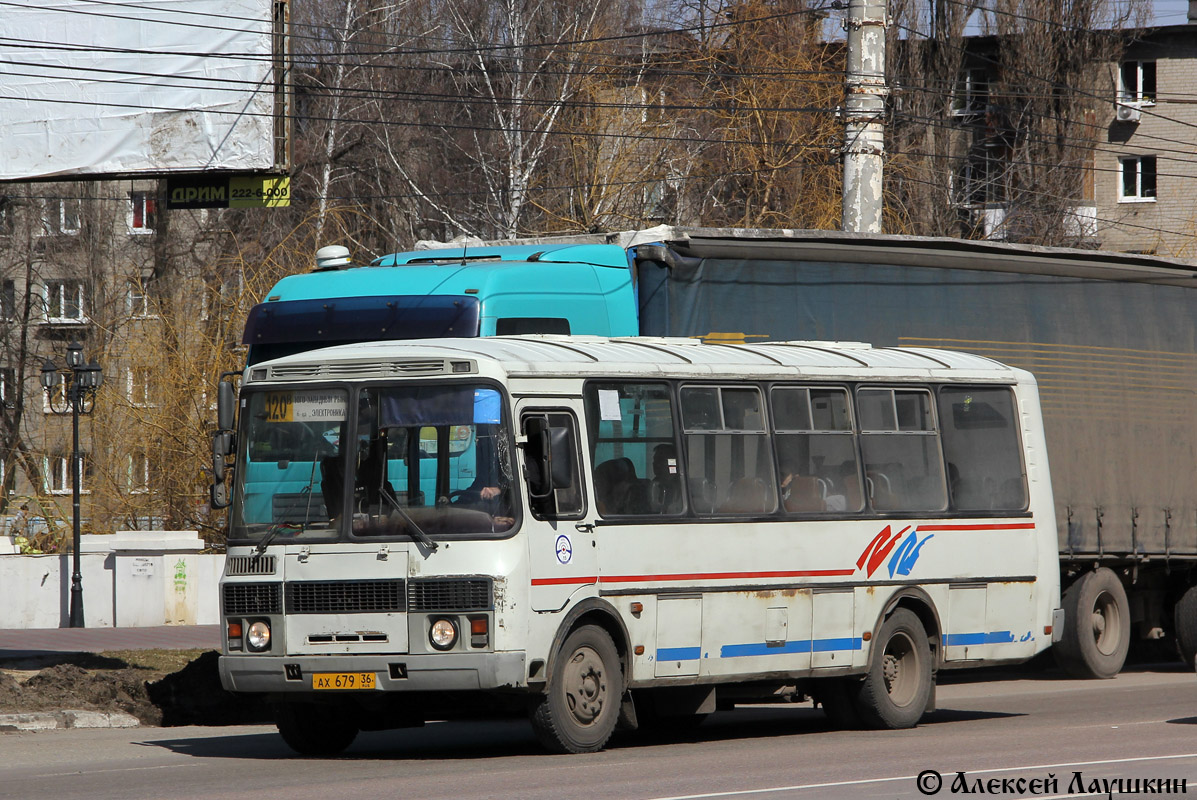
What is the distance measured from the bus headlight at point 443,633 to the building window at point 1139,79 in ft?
158

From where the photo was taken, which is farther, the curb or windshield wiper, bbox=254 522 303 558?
the curb

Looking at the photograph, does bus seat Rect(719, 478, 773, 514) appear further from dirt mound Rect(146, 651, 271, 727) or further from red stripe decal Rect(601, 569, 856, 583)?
dirt mound Rect(146, 651, 271, 727)

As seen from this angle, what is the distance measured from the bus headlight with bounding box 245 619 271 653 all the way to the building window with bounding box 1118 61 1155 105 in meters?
48.3

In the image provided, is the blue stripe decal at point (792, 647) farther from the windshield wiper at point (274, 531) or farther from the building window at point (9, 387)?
the building window at point (9, 387)

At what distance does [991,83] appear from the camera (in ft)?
153

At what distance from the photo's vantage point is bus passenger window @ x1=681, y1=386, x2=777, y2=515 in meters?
12.1

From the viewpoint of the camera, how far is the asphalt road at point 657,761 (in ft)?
31.1

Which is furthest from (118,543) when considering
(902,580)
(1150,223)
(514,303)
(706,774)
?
(1150,223)

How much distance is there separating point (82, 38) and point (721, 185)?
1768 cm

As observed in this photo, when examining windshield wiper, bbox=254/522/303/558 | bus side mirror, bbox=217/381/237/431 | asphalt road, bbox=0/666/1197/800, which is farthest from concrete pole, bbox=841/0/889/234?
windshield wiper, bbox=254/522/303/558

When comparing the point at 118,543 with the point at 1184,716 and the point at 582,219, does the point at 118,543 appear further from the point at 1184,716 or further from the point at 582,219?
the point at 1184,716

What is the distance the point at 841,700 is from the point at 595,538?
123 inches

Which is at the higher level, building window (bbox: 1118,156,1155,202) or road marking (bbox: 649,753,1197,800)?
building window (bbox: 1118,156,1155,202)

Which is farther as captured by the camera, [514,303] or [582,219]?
[582,219]
